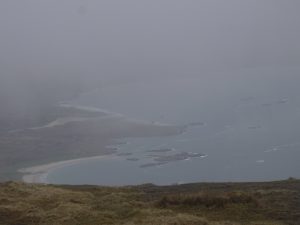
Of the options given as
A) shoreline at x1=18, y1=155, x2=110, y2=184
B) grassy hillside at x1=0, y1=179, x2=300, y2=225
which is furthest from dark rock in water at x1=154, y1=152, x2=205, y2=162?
grassy hillside at x1=0, y1=179, x2=300, y2=225

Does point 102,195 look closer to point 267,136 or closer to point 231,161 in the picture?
point 231,161

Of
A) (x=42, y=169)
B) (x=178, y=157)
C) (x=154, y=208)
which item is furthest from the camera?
(x=42, y=169)

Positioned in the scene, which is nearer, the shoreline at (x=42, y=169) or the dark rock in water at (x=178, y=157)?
the shoreline at (x=42, y=169)

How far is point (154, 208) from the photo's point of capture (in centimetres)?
2341

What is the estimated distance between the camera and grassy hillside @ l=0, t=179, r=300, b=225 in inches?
829

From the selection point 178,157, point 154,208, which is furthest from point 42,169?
point 154,208

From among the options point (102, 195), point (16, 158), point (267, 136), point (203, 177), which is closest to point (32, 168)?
point (16, 158)

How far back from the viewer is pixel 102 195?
28500 mm

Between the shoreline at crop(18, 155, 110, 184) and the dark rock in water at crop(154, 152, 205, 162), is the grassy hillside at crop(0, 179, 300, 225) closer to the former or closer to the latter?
the shoreline at crop(18, 155, 110, 184)

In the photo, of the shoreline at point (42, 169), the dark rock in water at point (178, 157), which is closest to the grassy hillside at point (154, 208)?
the shoreline at point (42, 169)

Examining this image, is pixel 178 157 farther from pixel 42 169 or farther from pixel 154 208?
pixel 154 208

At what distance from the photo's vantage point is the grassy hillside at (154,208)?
21047 millimetres

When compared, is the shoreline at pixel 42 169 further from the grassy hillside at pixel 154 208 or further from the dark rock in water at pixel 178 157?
the grassy hillside at pixel 154 208

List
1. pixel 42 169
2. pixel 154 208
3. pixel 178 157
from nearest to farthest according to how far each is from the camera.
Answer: pixel 154 208, pixel 178 157, pixel 42 169
